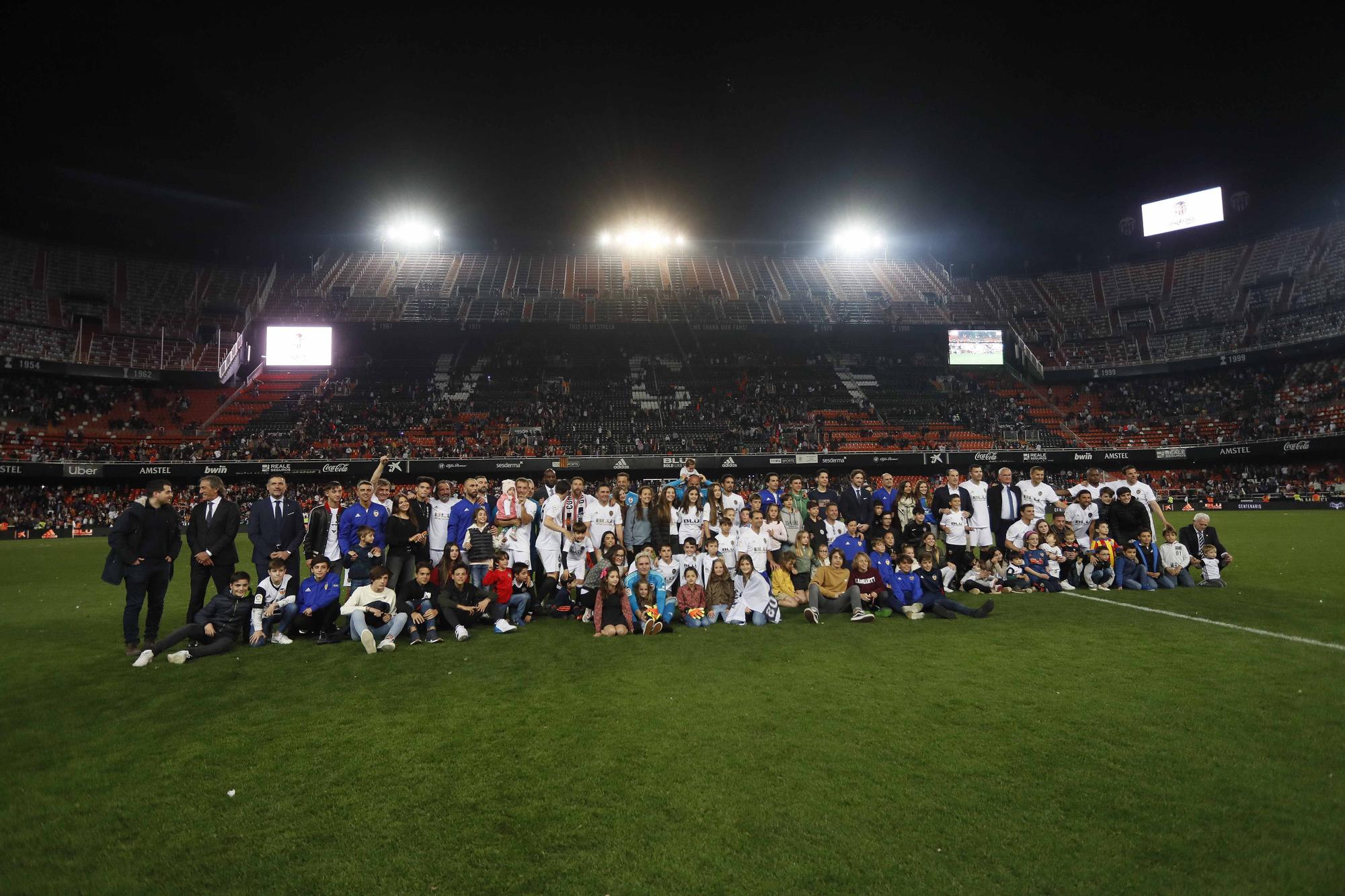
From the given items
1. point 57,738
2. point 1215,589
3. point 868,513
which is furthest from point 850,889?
point 1215,589

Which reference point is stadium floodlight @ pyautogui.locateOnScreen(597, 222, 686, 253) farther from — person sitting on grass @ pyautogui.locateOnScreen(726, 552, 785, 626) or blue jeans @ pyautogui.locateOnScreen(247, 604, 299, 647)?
blue jeans @ pyautogui.locateOnScreen(247, 604, 299, 647)

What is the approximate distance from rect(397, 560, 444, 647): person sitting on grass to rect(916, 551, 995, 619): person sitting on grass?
6.30 metres

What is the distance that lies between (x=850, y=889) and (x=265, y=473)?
120ft

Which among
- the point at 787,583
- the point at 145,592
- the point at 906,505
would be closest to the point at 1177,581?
the point at 906,505

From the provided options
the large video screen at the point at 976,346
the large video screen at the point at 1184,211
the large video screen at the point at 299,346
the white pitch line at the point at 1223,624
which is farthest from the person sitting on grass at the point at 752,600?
the large video screen at the point at 1184,211

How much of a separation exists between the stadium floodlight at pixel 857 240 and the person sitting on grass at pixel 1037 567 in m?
47.4

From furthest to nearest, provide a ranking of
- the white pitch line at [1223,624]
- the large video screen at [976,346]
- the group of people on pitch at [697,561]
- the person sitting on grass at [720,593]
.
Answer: the large video screen at [976,346] → the person sitting on grass at [720,593] → the group of people on pitch at [697,561] → the white pitch line at [1223,624]

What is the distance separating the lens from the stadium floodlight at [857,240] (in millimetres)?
52969

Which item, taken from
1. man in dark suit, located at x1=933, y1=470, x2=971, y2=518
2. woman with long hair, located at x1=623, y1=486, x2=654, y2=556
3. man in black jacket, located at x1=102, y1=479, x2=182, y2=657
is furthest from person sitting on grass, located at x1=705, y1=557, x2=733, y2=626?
man in black jacket, located at x1=102, y1=479, x2=182, y2=657

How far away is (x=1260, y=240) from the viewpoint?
42250 millimetres

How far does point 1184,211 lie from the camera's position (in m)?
44.1

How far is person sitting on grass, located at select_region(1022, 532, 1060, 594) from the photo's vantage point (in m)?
10.3

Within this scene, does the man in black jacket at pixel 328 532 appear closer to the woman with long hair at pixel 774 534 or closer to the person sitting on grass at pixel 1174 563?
the woman with long hair at pixel 774 534

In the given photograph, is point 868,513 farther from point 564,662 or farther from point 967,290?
point 967,290
